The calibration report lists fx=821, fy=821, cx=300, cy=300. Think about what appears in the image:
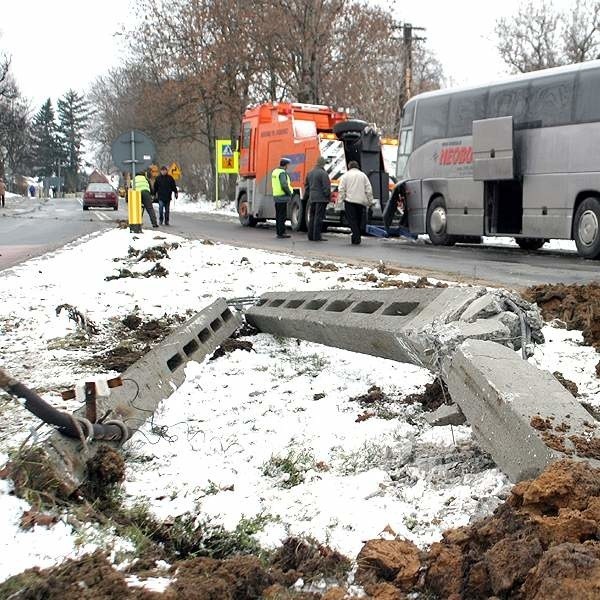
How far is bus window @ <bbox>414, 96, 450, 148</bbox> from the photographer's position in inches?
741

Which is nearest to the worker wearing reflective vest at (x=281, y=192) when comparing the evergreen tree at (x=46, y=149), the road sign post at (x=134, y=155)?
the road sign post at (x=134, y=155)

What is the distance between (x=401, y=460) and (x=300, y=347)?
9.21ft

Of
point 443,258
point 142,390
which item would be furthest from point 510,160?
point 142,390

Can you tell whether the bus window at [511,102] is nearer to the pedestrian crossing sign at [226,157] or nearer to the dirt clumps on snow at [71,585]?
the dirt clumps on snow at [71,585]

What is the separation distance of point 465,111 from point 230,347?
1317 centimetres

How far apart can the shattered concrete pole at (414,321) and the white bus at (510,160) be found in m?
10.5

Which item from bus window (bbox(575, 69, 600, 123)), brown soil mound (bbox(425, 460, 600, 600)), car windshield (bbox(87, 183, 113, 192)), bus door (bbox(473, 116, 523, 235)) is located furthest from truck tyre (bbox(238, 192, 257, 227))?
brown soil mound (bbox(425, 460, 600, 600))

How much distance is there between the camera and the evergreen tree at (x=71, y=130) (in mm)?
Result: 134125

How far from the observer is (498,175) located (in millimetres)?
16953

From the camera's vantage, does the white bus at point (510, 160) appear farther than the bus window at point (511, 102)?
No

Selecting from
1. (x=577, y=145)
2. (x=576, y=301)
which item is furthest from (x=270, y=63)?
(x=576, y=301)

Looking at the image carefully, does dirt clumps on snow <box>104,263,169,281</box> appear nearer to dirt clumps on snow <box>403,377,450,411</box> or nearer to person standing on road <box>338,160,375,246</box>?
dirt clumps on snow <box>403,377,450,411</box>

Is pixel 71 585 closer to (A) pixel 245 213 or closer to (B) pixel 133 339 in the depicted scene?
(B) pixel 133 339

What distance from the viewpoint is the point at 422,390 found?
5.09 meters
